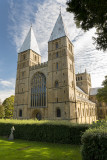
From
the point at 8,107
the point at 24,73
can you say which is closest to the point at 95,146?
the point at 24,73

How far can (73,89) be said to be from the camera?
97.9 feet

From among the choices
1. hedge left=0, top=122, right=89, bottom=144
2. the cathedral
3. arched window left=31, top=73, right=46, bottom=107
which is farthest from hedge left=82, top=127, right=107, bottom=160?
arched window left=31, top=73, right=46, bottom=107

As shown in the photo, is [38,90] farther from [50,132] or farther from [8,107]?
[8,107]

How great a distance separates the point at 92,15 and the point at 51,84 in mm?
21064

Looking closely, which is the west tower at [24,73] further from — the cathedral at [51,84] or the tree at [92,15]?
the tree at [92,15]

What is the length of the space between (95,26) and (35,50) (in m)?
32.0

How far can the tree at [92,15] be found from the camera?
852cm

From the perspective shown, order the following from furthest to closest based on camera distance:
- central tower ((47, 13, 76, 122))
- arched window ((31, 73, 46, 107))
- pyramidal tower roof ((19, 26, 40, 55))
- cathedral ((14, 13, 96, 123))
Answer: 1. pyramidal tower roof ((19, 26, 40, 55))
2. arched window ((31, 73, 46, 107))
3. cathedral ((14, 13, 96, 123))
4. central tower ((47, 13, 76, 122))

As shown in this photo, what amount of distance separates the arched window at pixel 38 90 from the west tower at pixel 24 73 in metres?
2.01

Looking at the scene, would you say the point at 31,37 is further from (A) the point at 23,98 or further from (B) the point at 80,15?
(B) the point at 80,15

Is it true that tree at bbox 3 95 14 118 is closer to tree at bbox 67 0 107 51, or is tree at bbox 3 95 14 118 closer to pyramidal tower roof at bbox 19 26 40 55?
pyramidal tower roof at bbox 19 26 40 55

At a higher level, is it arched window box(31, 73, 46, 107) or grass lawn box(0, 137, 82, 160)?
arched window box(31, 73, 46, 107)

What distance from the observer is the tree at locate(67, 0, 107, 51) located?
852cm

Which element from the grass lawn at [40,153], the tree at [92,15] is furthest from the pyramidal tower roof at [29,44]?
the grass lawn at [40,153]
